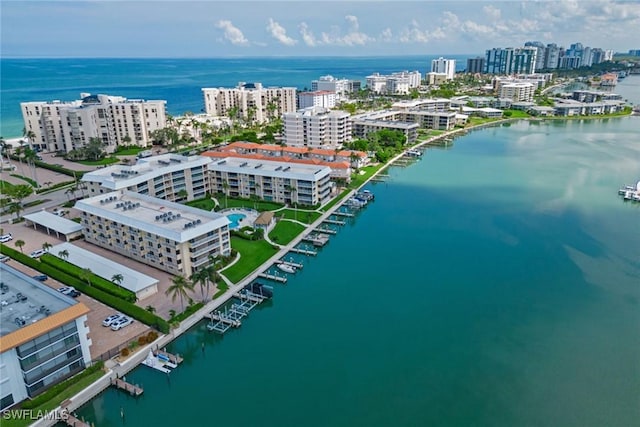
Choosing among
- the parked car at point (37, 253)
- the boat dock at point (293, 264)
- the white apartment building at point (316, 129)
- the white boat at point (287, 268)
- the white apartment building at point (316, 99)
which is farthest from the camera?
the white apartment building at point (316, 99)

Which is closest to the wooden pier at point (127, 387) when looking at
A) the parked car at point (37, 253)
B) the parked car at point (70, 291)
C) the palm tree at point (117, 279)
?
the palm tree at point (117, 279)

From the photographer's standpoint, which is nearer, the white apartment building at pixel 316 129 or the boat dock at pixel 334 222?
the boat dock at pixel 334 222

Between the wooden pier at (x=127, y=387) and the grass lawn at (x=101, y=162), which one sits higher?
the grass lawn at (x=101, y=162)

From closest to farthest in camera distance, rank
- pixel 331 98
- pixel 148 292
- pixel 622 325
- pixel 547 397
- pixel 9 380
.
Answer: pixel 9 380 → pixel 547 397 → pixel 622 325 → pixel 148 292 → pixel 331 98

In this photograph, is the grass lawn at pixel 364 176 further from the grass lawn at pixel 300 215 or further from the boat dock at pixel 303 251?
the boat dock at pixel 303 251

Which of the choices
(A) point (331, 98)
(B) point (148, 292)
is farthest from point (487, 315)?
(A) point (331, 98)

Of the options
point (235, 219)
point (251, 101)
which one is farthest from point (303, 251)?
point (251, 101)

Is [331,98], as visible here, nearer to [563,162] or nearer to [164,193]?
[563,162]
